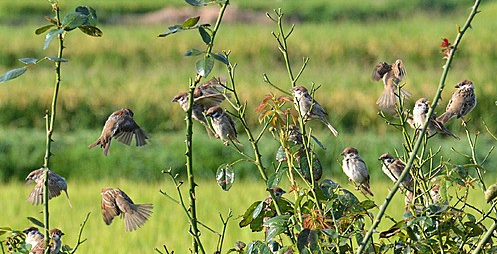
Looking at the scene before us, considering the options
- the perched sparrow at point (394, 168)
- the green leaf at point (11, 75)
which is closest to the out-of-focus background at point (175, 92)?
the perched sparrow at point (394, 168)

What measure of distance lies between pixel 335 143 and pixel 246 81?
3.67 m

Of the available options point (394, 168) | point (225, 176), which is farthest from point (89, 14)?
point (394, 168)

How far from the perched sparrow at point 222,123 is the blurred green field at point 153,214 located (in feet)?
9.41

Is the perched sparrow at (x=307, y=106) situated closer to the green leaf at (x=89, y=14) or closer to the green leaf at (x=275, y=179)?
the green leaf at (x=275, y=179)

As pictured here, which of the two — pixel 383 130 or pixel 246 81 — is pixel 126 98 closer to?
pixel 246 81

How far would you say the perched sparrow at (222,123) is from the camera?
6.50 feet

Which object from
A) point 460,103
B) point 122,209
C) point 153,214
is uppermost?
point 153,214

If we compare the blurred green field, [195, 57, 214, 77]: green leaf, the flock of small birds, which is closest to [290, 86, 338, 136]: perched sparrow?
the flock of small birds

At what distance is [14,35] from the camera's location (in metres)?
16.6

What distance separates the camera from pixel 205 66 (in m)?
1.53

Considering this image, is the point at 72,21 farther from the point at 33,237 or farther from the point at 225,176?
the point at 33,237

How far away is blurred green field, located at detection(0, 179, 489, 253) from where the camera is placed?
17.7 ft

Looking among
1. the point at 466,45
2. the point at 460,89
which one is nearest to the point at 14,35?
the point at 466,45

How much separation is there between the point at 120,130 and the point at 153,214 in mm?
4474
